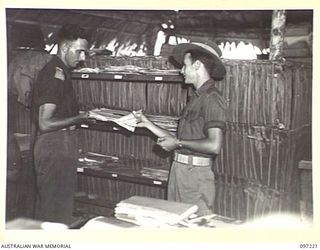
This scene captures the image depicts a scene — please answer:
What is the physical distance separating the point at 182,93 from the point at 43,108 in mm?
351

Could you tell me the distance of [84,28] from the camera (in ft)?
2.83

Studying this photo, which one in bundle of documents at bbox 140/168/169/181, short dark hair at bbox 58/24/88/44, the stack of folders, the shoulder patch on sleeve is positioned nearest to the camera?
the stack of folders

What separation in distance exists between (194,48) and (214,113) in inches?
5.3

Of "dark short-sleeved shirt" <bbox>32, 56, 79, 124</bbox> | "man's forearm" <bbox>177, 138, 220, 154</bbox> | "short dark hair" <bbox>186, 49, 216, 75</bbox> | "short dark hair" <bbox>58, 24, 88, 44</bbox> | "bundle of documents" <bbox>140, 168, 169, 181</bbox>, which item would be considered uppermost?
"short dark hair" <bbox>58, 24, 88, 44</bbox>

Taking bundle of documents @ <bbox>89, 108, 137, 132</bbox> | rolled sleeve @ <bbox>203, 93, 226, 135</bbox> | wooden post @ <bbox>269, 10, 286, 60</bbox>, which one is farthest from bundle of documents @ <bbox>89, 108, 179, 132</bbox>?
wooden post @ <bbox>269, 10, 286, 60</bbox>

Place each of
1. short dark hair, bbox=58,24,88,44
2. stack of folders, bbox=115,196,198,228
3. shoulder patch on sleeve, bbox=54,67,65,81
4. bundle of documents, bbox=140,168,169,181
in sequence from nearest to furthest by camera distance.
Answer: stack of folders, bbox=115,196,198,228, short dark hair, bbox=58,24,88,44, shoulder patch on sleeve, bbox=54,67,65,81, bundle of documents, bbox=140,168,169,181

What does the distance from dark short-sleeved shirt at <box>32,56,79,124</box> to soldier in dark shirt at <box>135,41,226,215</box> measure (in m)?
0.16

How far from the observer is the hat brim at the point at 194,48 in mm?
908

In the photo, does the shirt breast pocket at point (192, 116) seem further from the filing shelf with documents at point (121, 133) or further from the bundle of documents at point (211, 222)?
the bundle of documents at point (211, 222)

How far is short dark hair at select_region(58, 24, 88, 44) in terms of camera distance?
Result: 0.83 meters

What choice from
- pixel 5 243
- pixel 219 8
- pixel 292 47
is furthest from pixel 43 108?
pixel 292 47

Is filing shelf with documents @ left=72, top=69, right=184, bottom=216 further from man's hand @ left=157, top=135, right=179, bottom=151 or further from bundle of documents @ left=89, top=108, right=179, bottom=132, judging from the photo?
man's hand @ left=157, top=135, right=179, bottom=151

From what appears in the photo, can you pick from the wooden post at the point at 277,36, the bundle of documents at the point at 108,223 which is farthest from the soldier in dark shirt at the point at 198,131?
the bundle of documents at the point at 108,223
